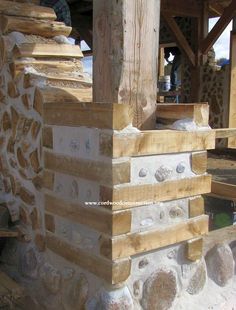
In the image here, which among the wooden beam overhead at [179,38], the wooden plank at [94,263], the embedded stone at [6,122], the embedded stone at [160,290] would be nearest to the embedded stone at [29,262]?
the wooden plank at [94,263]

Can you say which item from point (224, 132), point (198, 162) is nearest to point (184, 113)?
point (198, 162)

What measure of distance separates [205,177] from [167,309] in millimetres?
805

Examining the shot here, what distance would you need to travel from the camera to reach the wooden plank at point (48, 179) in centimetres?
262

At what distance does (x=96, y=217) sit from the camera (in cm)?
227

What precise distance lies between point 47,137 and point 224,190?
6.02ft

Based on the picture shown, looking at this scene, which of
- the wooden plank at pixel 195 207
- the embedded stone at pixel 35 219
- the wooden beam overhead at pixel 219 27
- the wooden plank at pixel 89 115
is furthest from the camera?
the wooden beam overhead at pixel 219 27

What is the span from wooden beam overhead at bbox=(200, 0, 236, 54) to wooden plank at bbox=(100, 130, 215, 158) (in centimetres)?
662

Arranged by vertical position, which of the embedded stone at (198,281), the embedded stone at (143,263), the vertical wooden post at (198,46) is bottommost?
the embedded stone at (198,281)

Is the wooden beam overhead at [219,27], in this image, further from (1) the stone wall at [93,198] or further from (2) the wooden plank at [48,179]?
(2) the wooden plank at [48,179]

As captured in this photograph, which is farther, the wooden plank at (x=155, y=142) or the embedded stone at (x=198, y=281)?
the embedded stone at (x=198, y=281)

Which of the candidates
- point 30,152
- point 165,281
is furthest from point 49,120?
point 165,281

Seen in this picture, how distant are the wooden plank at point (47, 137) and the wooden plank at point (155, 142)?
52 centimetres

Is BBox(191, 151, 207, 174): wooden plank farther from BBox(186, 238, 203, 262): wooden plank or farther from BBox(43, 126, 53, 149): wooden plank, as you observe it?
BBox(43, 126, 53, 149): wooden plank

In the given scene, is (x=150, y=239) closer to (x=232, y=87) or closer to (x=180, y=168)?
(x=180, y=168)
